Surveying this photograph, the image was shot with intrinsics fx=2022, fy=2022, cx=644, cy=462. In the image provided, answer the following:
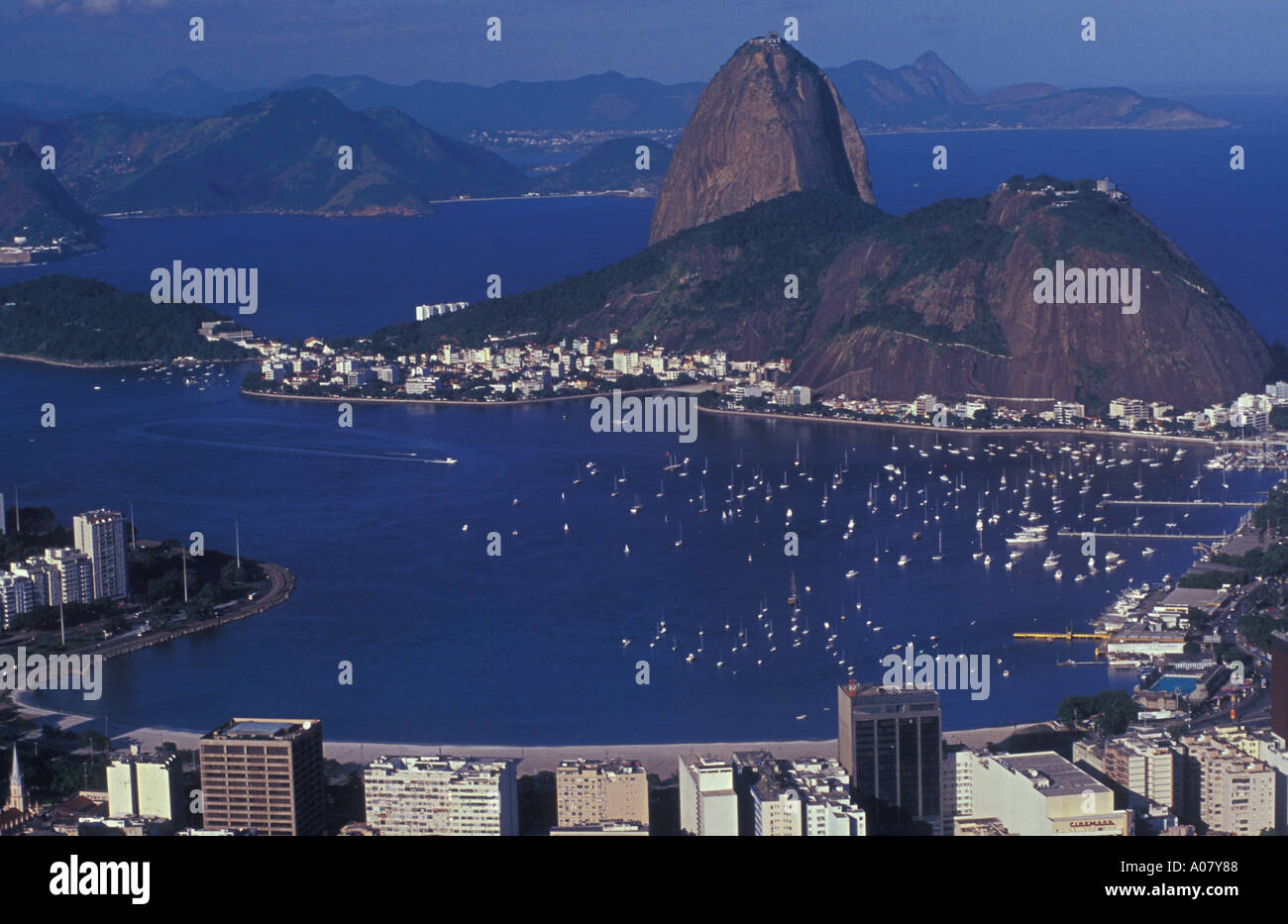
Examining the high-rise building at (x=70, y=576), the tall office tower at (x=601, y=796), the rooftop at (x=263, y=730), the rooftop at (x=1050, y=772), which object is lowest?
the tall office tower at (x=601, y=796)

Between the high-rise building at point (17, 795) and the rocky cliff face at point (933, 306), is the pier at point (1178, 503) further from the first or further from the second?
the high-rise building at point (17, 795)

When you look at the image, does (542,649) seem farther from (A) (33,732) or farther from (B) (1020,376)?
(B) (1020,376)

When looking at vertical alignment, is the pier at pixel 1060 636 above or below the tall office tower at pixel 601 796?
above

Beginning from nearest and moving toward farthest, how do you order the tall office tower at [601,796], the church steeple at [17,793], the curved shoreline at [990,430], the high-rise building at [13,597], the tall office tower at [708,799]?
the tall office tower at [708,799] → the tall office tower at [601,796] → the church steeple at [17,793] → the high-rise building at [13,597] → the curved shoreline at [990,430]

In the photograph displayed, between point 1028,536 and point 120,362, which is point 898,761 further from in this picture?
point 120,362

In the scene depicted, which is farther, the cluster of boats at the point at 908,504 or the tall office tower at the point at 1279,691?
the cluster of boats at the point at 908,504

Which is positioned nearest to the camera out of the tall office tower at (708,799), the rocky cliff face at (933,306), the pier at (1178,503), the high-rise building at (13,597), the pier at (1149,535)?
the tall office tower at (708,799)

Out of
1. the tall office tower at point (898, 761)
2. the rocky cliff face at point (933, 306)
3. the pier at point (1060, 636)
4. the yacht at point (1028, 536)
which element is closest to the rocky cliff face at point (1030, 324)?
the rocky cliff face at point (933, 306)
